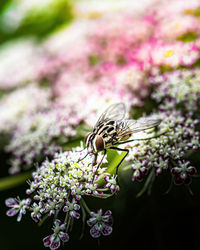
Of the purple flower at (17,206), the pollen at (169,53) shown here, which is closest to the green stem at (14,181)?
the purple flower at (17,206)

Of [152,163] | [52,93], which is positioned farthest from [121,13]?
[152,163]

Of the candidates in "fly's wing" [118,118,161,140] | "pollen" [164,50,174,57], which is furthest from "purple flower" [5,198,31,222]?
"pollen" [164,50,174,57]

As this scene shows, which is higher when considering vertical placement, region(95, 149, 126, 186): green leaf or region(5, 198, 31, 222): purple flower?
region(95, 149, 126, 186): green leaf

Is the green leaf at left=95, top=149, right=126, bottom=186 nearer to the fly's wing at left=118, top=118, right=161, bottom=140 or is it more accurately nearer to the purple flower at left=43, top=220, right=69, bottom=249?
the fly's wing at left=118, top=118, right=161, bottom=140

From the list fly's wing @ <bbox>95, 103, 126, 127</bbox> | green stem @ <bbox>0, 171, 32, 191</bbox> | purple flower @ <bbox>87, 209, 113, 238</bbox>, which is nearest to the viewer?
purple flower @ <bbox>87, 209, 113, 238</bbox>

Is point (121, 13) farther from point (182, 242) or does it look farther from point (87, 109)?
point (182, 242)

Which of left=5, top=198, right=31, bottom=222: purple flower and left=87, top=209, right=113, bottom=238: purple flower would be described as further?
left=5, top=198, right=31, bottom=222: purple flower

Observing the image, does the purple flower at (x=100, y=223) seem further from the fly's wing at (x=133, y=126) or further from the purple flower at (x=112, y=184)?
the fly's wing at (x=133, y=126)
